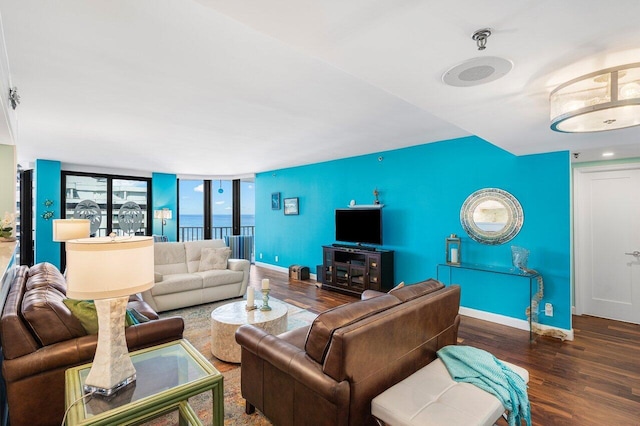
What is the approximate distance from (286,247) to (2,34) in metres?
5.85

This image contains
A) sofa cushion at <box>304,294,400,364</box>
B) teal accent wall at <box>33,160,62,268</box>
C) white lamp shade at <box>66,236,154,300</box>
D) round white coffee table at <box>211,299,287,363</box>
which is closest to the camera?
white lamp shade at <box>66,236,154,300</box>

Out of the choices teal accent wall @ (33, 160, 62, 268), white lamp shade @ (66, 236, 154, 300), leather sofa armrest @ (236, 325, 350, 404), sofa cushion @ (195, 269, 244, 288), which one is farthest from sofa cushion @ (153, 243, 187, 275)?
white lamp shade @ (66, 236, 154, 300)

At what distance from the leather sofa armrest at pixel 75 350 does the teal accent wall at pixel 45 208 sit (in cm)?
591

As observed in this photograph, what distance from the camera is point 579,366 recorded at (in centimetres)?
283

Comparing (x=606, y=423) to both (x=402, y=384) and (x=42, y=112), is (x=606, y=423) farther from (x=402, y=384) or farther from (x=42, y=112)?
(x=42, y=112)

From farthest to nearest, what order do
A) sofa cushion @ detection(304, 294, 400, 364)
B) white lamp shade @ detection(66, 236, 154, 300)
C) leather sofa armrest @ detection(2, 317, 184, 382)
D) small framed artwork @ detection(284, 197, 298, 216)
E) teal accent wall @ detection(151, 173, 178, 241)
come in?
teal accent wall @ detection(151, 173, 178, 241) < small framed artwork @ detection(284, 197, 298, 216) < leather sofa armrest @ detection(2, 317, 184, 382) < sofa cushion @ detection(304, 294, 400, 364) < white lamp shade @ detection(66, 236, 154, 300)

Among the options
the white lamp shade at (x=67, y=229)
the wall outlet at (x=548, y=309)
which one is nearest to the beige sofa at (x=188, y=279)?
the white lamp shade at (x=67, y=229)

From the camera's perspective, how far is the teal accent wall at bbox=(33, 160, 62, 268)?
6.24 m

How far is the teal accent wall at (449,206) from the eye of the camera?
356 cm

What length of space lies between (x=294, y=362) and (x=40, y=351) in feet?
5.04

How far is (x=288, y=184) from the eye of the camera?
717cm

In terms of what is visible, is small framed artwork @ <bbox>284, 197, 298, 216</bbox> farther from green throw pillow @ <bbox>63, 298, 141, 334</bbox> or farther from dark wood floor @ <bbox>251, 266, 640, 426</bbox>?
green throw pillow @ <bbox>63, 298, 141, 334</bbox>

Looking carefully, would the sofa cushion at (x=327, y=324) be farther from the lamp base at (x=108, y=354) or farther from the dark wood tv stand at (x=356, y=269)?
the dark wood tv stand at (x=356, y=269)

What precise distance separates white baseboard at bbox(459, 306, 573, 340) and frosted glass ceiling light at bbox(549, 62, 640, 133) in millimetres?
2627
